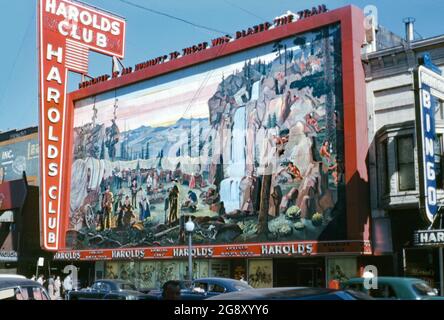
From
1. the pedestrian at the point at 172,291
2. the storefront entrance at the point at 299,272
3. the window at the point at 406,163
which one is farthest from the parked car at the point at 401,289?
the storefront entrance at the point at 299,272

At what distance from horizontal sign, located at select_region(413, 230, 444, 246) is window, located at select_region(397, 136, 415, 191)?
7.65 ft

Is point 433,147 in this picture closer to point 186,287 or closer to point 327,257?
point 327,257

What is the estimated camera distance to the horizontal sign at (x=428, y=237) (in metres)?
21.5

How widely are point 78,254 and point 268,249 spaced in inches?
615

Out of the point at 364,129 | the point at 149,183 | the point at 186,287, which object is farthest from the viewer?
the point at 149,183

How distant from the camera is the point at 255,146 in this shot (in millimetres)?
28875

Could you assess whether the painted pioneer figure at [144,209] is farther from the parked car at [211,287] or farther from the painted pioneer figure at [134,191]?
the parked car at [211,287]

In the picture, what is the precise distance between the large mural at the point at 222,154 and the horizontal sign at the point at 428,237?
A: 145 inches

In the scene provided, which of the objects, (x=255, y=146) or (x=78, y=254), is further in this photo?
(x=78, y=254)

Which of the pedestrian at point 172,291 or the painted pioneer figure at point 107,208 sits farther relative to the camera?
the painted pioneer figure at point 107,208

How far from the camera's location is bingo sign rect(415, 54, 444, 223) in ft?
69.5
